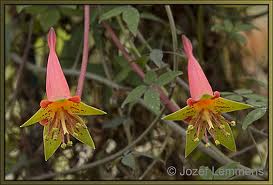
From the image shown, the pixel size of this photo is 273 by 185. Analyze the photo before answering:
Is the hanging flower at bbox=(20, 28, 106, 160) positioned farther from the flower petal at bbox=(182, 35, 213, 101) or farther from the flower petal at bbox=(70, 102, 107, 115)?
the flower petal at bbox=(182, 35, 213, 101)

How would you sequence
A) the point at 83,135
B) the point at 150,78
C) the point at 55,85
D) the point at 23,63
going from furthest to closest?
the point at 23,63
the point at 150,78
the point at 83,135
the point at 55,85

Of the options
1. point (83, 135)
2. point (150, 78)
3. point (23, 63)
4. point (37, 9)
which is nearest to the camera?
point (83, 135)

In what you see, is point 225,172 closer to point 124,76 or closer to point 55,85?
point 124,76

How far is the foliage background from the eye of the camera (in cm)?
152

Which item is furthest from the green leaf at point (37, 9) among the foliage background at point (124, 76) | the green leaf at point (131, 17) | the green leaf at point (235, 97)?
the green leaf at point (235, 97)

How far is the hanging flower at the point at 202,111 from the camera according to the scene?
1.06 metres

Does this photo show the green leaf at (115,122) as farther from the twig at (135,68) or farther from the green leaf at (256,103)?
the green leaf at (256,103)

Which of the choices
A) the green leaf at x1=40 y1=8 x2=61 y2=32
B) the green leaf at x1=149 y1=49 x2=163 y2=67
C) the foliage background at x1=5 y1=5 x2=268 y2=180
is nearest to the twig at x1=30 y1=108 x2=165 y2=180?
the foliage background at x1=5 y1=5 x2=268 y2=180

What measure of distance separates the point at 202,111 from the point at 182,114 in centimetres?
6

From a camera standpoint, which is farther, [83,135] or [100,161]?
[100,161]

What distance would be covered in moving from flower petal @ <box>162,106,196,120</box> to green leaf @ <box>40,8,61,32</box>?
552mm

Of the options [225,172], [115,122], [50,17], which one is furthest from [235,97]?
[50,17]

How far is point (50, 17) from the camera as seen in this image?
4.95 feet

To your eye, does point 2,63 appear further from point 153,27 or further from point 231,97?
point 231,97
